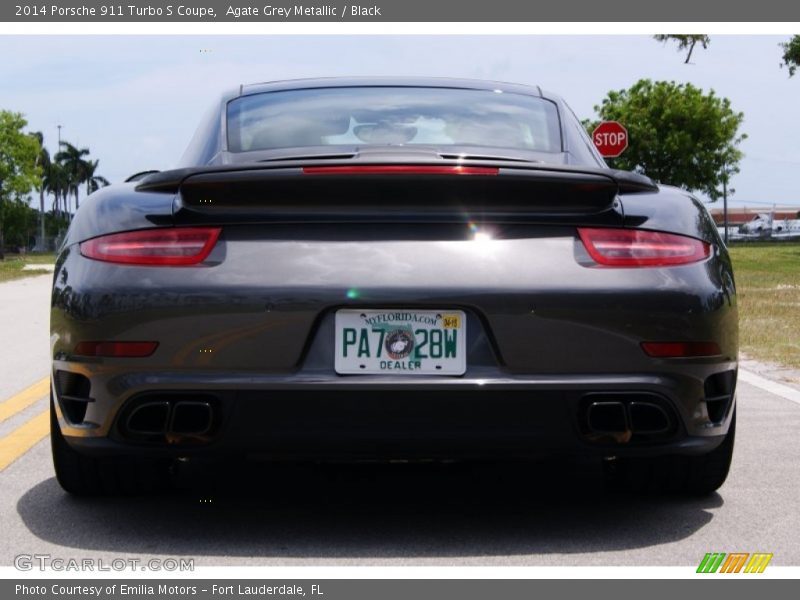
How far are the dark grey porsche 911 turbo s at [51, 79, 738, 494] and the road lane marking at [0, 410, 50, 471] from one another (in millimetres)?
1639

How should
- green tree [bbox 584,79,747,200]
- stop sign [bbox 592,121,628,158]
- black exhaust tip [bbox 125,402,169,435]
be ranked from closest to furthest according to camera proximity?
black exhaust tip [bbox 125,402,169,435], stop sign [bbox 592,121,628,158], green tree [bbox 584,79,747,200]

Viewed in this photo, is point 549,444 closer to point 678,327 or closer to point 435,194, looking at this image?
point 678,327

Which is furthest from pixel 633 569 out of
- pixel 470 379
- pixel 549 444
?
pixel 470 379

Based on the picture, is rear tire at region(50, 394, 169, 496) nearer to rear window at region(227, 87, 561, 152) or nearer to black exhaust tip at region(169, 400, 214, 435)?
black exhaust tip at region(169, 400, 214, 435)

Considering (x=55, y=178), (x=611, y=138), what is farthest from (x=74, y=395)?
(x=55, y=178)

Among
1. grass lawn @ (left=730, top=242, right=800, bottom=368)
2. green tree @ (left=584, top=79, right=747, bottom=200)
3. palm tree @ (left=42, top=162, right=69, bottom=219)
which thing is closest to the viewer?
grass lawn @ (left=730, top=242, right=800, bottom=368)

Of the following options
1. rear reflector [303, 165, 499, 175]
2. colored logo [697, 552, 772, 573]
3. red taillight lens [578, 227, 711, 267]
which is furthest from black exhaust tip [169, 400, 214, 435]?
colored logo [697, 552, 772, 573]

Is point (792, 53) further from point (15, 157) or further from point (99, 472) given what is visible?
point (15, 157)

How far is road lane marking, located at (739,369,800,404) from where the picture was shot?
7.35 metres

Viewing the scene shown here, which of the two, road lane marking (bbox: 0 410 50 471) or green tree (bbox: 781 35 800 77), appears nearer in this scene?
road lane marking (bbox: 0 410 50 471)

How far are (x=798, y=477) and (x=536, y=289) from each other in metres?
1.83

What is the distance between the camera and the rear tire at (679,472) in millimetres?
4324

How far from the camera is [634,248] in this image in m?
3.76

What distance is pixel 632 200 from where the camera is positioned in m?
3.88
